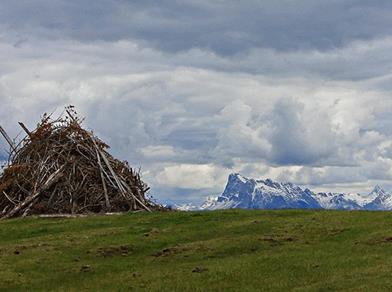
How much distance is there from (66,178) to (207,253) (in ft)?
77.9

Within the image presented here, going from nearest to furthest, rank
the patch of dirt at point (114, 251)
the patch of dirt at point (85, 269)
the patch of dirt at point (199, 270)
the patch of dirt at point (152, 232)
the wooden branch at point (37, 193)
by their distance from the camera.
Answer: the patch of dirt at point (199, 270)
the patch of dirt at point (85, 269)
the patch of dirt at point (114, 251)
the patch of dirt at point (152, 232)
the wooden branch at point (37, 193)

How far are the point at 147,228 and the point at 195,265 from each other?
991 centimetres

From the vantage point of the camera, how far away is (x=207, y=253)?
31078 mm

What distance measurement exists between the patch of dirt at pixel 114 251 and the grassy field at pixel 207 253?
45mm

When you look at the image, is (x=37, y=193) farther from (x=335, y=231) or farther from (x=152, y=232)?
(x=335, y=231)

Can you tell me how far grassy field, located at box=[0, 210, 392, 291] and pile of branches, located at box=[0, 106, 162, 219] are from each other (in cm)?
A: 874

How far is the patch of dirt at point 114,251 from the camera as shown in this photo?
105ft

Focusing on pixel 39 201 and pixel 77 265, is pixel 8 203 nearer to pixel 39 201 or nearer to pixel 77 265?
pixel 39 201

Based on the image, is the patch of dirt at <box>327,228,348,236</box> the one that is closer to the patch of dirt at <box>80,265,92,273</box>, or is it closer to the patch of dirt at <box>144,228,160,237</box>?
the patch of dirt at <box>144,228,160,237</box>

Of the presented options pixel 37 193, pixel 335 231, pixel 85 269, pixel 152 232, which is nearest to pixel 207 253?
pixel 85 269

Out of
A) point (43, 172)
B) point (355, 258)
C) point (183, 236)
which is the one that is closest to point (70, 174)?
point (43, 172)

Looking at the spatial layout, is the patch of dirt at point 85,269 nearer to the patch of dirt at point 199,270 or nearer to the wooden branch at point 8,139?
the patch of dirt at point 199,270

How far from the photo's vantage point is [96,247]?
3322 cm

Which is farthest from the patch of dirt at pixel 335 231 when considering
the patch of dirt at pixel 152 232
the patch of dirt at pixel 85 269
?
the patch of dirt at pixel 85 269
